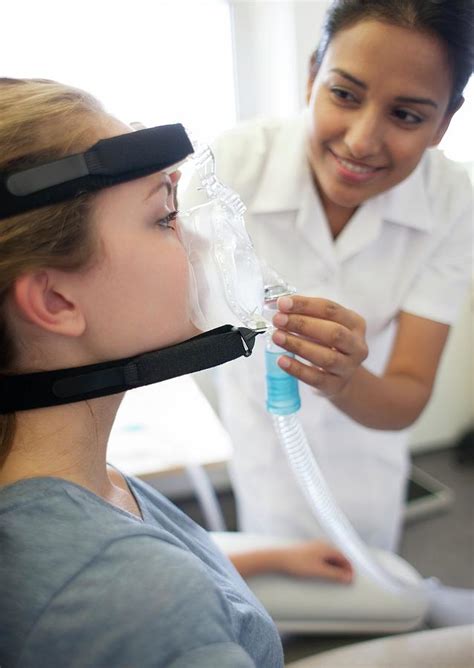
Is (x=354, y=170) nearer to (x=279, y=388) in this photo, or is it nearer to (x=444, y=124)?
(x=444, y=124)

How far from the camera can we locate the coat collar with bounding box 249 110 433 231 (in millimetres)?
1276

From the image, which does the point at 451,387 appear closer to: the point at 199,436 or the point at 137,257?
the point at 199,436

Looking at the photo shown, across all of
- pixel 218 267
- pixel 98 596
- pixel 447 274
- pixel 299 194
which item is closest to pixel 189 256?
pixel 218 267

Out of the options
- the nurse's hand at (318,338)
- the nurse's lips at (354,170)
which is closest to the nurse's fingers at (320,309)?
the nurse's hand at (318,338)

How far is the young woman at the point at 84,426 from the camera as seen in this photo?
619 millimetres

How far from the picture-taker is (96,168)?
2.25 feet

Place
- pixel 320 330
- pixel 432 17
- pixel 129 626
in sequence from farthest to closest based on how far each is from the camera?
1. pixel 432 17
2. pixel 320 330
3. pixel 129 626

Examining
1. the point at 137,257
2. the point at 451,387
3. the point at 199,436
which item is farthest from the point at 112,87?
the point at 451,387

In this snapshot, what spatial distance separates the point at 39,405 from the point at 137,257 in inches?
8.1

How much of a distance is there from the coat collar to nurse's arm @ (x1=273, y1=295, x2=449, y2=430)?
21cm

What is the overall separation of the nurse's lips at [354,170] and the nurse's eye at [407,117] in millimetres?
91

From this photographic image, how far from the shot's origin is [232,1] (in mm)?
2285

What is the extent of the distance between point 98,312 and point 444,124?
745 mm

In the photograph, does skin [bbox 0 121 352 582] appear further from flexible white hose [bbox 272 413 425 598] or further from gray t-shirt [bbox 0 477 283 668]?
flexible white hose [bbox 272 413 425 598]
